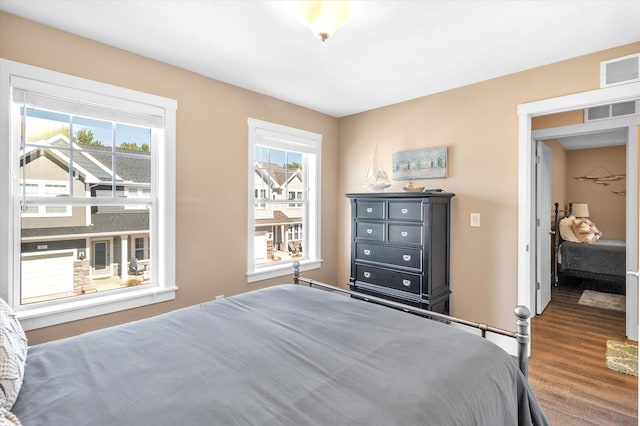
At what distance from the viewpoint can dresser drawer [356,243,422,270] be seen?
312 centimetres

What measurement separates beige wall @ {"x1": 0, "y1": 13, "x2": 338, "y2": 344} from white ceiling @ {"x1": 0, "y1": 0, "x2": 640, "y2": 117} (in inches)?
4.0

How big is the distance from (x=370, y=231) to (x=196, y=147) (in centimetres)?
194

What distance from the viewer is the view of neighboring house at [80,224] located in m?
2.26

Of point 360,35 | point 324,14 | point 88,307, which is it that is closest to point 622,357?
point 360,35

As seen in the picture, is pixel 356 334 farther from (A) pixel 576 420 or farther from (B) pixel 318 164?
(B) pixel 318 164

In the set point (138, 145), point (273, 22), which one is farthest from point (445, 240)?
point (138, 145)

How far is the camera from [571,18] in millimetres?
2086

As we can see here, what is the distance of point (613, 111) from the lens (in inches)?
126

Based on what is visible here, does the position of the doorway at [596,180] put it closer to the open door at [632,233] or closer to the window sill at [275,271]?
the open door at [632,233]

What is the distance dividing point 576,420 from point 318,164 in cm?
331

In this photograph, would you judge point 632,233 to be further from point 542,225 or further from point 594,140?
point 594,140

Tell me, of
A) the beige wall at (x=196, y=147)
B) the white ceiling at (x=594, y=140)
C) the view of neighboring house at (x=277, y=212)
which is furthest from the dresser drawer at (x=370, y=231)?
the white ceiling at (x=594, y=140)

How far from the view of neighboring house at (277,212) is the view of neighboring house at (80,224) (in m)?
1.18

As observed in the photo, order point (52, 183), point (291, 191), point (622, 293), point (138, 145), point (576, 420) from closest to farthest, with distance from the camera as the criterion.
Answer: point (576, 420)
point (52, 183)
point (138, 145)
point (291, 191)
point (622, 293)
